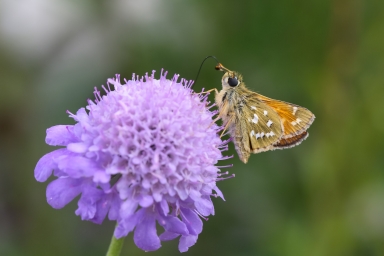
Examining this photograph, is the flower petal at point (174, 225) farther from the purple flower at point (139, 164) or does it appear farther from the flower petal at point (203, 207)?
the flower petal at point (203, 207)

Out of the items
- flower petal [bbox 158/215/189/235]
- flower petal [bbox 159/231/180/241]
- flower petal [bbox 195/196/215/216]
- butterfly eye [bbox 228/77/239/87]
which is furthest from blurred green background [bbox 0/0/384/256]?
flower petal [bbox 158/215/189/235]

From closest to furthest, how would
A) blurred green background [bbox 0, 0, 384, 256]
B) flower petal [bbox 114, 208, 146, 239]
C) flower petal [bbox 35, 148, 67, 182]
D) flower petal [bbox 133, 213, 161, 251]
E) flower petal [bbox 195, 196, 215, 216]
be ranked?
flower petal [bbox 114, 208, 146, 239]
flower petal [bbox 133, 213, 161, 251]
flower petal [bbox 35, 148, 67, 182]
flower petal [bbox 195, 196, 215, 216]
blurred green background [bbox 0, 0, 384, 256]

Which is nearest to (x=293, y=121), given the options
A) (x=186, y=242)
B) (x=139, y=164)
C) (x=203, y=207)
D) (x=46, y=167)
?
(x=203, y=207)

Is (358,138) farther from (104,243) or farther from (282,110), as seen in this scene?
(104,243)

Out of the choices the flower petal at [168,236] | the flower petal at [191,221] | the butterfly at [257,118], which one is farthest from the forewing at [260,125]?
the flower petal at [168,236]

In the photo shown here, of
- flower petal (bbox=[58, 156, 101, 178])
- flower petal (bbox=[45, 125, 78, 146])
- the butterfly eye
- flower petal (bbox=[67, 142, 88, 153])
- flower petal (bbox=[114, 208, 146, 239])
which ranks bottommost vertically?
flower petal (bbox=[114, 208, 146, 239])

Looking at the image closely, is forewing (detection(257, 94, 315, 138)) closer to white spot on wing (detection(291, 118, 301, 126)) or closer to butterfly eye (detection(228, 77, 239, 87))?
white spot on wing (detection(291, 118, 301, 126))

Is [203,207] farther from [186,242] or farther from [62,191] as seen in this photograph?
[62,191]
